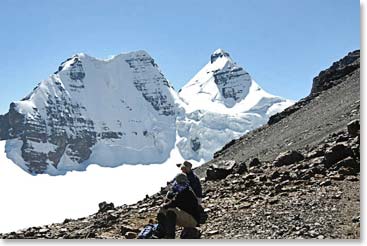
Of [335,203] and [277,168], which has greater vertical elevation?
[277,168]

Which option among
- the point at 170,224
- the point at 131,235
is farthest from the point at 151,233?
the point at 131,235

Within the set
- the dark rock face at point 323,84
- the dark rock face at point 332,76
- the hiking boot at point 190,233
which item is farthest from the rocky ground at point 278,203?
the dark rock face at point 332,76

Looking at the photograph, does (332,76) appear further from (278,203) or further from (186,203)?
(186,203)

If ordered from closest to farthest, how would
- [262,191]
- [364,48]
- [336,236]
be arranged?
[336,236] < [364,48] < [262,191]

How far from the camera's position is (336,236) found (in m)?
7.61

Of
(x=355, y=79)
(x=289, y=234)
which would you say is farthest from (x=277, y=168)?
(x=355, y=79)

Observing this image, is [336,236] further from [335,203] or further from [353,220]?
[335,203]

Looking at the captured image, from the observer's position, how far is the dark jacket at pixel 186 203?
860 centimetres

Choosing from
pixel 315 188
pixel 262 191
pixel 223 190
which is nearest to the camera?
pixel 315 188

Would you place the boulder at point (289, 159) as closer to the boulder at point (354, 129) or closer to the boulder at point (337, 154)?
the boulder at point (354, 129)

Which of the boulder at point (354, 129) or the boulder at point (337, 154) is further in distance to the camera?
the boulder at point (354, 129)

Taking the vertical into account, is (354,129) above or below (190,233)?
above

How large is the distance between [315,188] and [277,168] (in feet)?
10.7

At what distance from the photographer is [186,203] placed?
8672 millimetres
